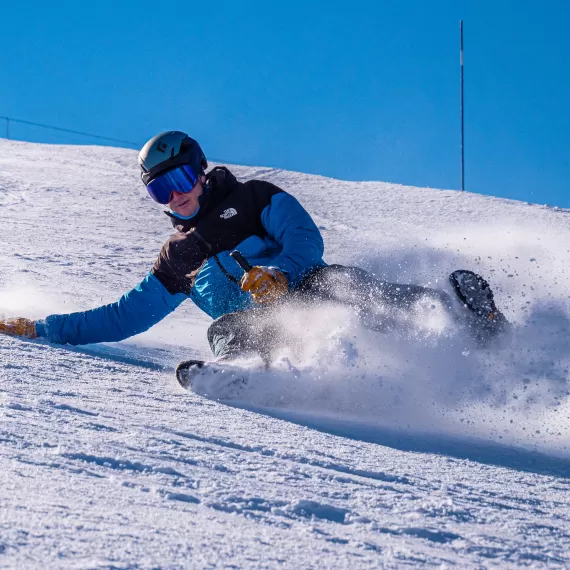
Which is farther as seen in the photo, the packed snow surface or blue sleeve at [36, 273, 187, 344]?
blue sleeve at [36, 273, 187, 344]

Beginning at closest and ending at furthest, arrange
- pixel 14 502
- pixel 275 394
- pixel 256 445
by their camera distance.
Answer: pixel 14 502 → pixel 256 445 → pixel 275 394

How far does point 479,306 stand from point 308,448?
1.39 metres

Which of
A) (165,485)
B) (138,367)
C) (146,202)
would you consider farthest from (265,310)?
(146,202)

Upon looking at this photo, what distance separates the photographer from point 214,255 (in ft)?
12.2

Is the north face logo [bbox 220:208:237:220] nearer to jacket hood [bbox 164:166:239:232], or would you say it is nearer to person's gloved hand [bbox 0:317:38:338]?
jacket hood [bbox 164:166:239:232]

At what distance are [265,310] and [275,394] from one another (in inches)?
28.9

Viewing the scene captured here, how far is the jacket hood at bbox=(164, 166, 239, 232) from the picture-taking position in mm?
3770

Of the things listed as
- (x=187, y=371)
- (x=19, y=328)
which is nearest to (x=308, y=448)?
(x=187, y=371)

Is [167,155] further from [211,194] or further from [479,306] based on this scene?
[479,306]

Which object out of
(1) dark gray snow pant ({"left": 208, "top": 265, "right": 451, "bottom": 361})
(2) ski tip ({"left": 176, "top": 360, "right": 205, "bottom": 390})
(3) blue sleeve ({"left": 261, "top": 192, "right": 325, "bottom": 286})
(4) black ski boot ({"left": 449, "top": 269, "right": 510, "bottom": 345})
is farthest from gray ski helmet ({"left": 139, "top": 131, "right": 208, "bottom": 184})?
(4) black ski boot ({"left": 449, "top": 269, "right": 510, "bottom": 345})

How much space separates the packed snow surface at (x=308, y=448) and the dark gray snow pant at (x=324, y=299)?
0.25ft

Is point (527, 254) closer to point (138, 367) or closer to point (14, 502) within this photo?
point (138, 367)

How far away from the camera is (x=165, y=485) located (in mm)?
1532

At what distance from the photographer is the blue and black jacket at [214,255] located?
3.66 meters
